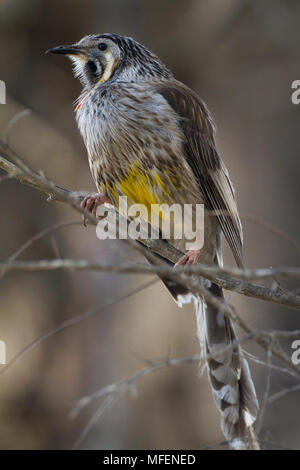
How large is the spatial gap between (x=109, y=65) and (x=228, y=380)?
6.87ft

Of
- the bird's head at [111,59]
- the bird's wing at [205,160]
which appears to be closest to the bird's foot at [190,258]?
the bird's wing at [205,160]

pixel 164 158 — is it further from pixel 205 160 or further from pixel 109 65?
pixel 109 65

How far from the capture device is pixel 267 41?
8398 mm

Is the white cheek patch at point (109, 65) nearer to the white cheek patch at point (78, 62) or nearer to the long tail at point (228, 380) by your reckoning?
the white cheek patch at point (78, 62)

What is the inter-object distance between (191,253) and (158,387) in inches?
167

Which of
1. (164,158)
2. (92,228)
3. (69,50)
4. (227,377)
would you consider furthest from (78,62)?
(92,228)

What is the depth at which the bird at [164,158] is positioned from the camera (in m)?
4.23

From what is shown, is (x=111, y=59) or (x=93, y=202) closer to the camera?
(x=93, y=202)

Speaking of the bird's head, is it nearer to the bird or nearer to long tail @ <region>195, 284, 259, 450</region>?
the bird

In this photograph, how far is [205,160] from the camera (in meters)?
4.54

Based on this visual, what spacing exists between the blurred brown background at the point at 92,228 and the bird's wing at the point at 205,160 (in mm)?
3444
